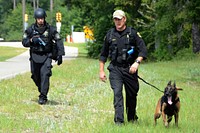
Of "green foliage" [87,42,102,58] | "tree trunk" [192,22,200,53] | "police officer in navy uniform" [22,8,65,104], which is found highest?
"police officer in navy uniform" [22,8,65,104]

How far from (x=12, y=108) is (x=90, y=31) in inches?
1349

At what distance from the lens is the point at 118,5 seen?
121ft

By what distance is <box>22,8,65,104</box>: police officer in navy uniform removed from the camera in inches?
456

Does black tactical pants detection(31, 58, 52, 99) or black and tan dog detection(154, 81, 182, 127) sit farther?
black tactical pants detection(31, 58, 52, 99)

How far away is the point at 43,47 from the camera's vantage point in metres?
11.7

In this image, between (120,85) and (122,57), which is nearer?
(122,57)

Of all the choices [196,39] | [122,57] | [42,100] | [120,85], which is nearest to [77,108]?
[42,100]

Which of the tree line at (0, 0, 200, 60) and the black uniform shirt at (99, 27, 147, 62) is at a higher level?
the black uniform shirt at (99, 27, 147, 62)

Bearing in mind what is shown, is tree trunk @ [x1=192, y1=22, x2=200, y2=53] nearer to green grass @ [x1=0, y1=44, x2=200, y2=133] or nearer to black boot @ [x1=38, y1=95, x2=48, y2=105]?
green grass @ [x1=0, y1=44, x2=200, y2=133]

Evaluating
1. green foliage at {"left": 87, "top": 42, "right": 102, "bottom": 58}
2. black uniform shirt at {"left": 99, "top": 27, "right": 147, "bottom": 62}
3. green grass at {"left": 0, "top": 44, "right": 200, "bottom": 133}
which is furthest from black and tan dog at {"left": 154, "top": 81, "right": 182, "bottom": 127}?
green foliage at {"left": 87, "top": 42, "right": 102, "bottom": 58}

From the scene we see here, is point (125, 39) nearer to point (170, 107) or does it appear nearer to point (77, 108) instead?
point (170, 107)

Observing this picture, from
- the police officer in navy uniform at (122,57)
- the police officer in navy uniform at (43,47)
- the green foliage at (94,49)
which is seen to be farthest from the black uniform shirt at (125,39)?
the green foliage at (94,49)

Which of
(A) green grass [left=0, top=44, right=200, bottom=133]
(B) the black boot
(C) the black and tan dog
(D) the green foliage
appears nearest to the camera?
(C) the black and tan dog

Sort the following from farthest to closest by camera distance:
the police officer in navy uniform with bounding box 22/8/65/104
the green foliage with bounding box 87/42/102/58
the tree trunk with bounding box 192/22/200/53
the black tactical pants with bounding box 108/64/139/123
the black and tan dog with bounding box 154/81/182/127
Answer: the green foliage with bounding box 87/42/102/58 → the tree trunk with bounding box 192/22/200/53 → the police officer in navy uniform with bounding box 22/8/65/104 → the black tactical pants with bounding box 108/64/139/123 → the black and tan dog with bounding box 154/81/182/127
